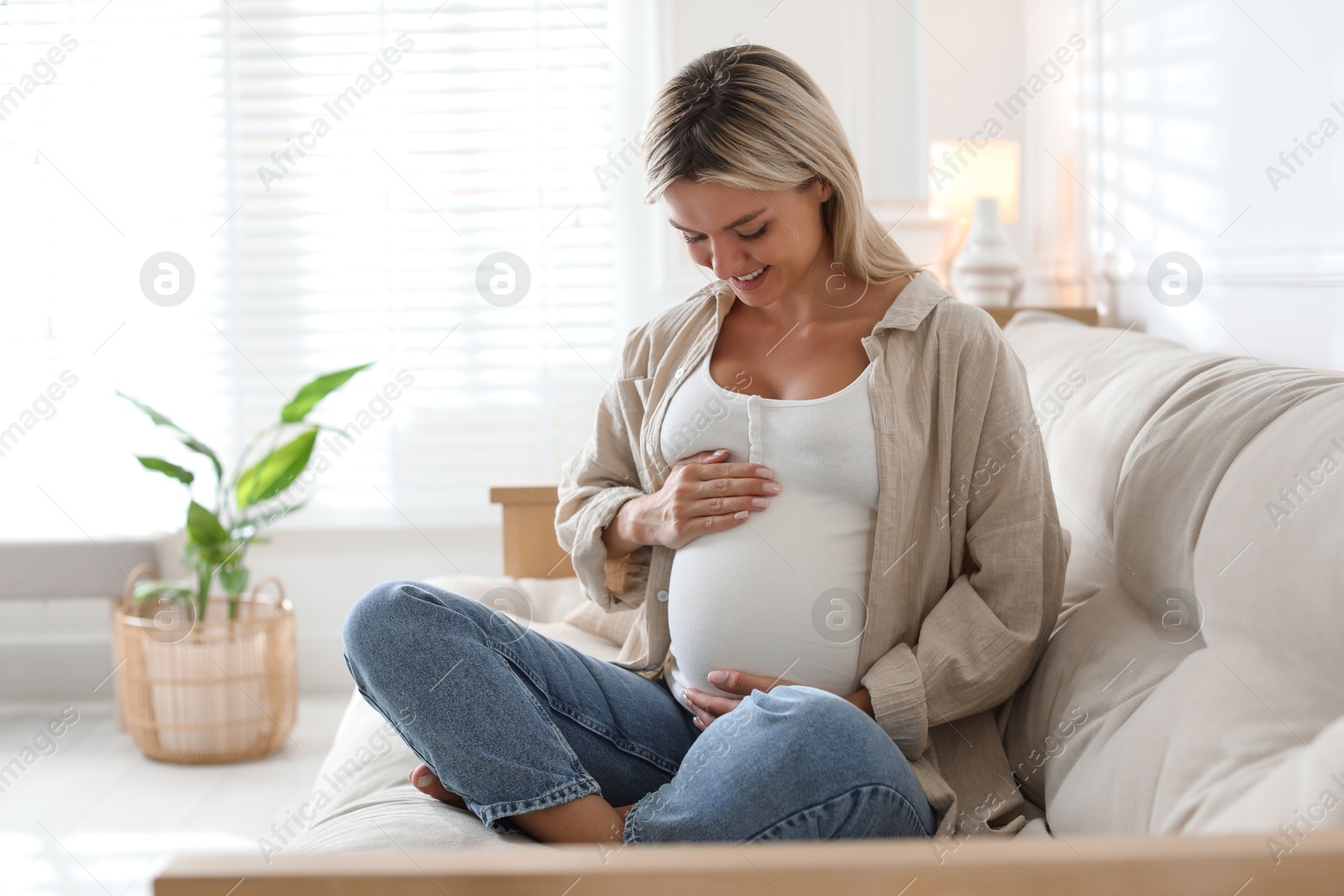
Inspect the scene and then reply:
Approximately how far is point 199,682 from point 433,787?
1571 mm

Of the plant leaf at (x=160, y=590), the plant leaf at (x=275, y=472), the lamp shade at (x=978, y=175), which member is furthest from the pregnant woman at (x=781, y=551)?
the plant leaf at (x=160, y=590)

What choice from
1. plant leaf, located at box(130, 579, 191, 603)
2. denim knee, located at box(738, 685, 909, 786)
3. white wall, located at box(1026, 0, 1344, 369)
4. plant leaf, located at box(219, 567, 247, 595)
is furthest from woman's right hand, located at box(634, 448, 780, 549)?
plant leaf, located at box(130, 579, 191, 603)

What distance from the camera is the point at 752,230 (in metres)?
1.17

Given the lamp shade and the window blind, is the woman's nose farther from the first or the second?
the window blind

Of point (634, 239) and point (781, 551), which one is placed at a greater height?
point (634, 239)

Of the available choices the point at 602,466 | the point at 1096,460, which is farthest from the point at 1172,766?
the point at 602,466

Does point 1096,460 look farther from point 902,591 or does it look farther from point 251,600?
point 251,600

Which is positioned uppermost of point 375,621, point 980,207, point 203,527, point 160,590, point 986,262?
point 980,207

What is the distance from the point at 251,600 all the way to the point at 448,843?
1826mm

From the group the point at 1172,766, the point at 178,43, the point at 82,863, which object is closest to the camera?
the point at 1172,766

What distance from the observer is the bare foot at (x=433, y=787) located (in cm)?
105

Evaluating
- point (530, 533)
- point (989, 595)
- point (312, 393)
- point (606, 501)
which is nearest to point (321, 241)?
point (312, 393)

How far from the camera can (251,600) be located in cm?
257

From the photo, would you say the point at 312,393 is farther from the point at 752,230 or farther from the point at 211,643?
the point at 752,230
